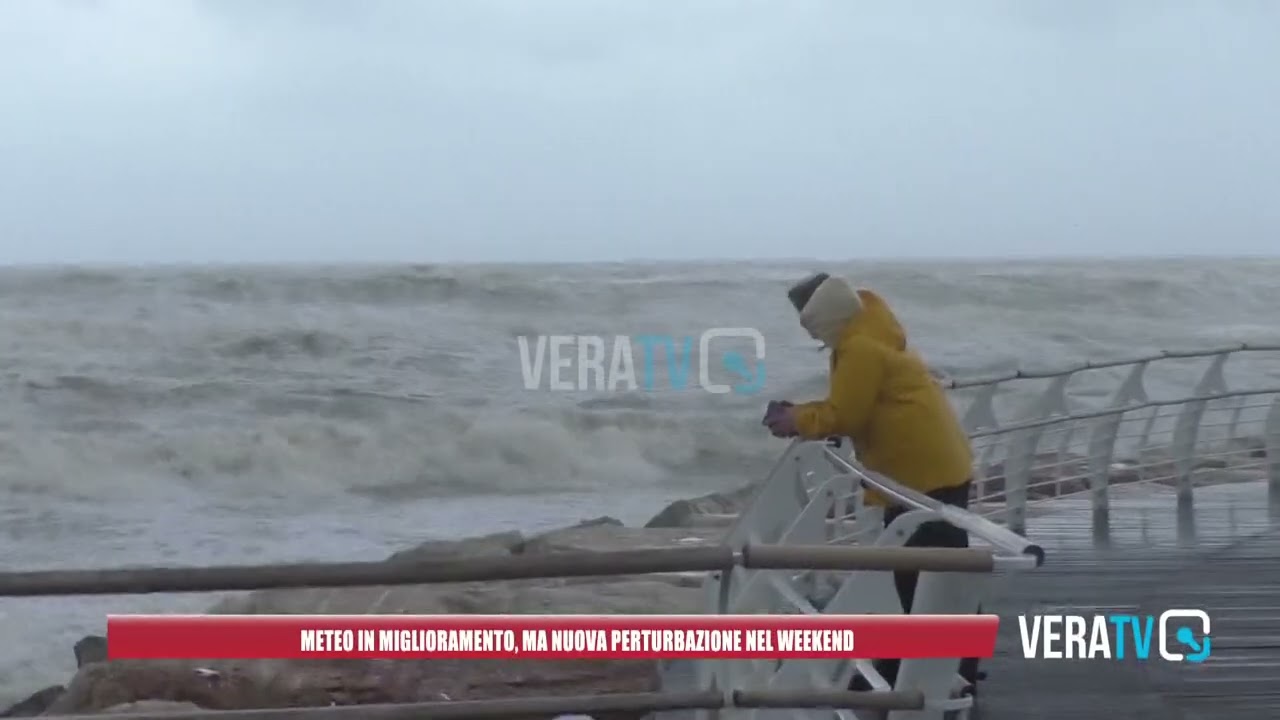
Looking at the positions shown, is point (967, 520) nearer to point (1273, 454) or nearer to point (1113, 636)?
point (1113, 636)

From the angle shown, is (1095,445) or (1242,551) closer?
(1242,551)

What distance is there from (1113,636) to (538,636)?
3304 millimetres

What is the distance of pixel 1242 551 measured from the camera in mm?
7891

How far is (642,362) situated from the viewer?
125 feet

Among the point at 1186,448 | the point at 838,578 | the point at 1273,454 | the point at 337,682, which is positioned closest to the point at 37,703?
the point at 337,682

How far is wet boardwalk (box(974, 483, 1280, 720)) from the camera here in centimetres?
505

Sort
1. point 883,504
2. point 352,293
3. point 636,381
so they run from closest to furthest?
1. point 883,504
2. point 636,381
3. point 352,293

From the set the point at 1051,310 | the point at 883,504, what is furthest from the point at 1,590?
the point at 1051,310

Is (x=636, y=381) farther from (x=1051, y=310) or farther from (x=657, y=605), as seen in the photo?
(x=657, y=605)

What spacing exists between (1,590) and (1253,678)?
4.06 m

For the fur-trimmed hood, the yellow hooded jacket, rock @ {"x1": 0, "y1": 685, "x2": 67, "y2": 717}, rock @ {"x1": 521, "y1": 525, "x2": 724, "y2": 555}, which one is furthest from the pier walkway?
rock @ {"x1": 0, "y1": 685, "x2": 67, "y2": 717}

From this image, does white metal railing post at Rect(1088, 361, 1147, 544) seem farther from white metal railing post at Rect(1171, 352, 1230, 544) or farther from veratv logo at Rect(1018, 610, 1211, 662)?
veratv logo at Rect(1018, 610, 1211, 662)

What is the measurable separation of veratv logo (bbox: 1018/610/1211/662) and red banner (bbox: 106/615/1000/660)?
2627 millimetres

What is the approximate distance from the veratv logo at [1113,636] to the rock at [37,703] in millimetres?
5103
